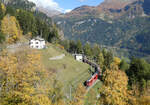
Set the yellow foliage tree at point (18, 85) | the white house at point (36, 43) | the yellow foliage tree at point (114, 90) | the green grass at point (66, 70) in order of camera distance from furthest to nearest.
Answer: the white house at point (36, 43), the green grass at point (66, 70), the yellow foliage tree at point (114, 90), the yellow foliage tree at point (18, 85)

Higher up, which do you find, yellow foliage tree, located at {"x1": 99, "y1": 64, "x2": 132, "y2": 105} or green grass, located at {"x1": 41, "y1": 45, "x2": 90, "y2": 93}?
yellow foliage tree, located at {"x1": 99, "y1": 64, "x2": 132, "y2": 105}

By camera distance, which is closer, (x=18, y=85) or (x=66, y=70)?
(x=18, y=85)

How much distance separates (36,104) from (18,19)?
248 ft

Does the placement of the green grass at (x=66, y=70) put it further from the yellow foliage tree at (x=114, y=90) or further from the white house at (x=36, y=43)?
the yellow foliage tree at (x=114, y=90)

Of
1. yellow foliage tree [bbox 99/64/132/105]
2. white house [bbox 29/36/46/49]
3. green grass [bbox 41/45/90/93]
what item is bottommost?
green grass [bbox 41/45/90/93]

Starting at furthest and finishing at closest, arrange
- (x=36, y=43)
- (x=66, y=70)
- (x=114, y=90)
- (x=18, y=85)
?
(x=36, y=43) → (x=66, y=70) → (x=114, y=90) → (x=18, y=85)

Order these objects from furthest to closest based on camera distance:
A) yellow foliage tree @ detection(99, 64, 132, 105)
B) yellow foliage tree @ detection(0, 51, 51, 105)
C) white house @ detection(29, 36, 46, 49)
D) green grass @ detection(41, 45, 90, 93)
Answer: white house @ detection(29, 36, 46, 49) < green grass @ detection(41, 45, 90, 93) < yellow foliage tree @ detection(99, 64, 132, 105) < yellow foliage tree @ detection(0, 51, 51, 105)

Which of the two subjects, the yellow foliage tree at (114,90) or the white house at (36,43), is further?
the white house at (36,43)

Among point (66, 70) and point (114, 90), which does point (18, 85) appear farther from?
point (66, 70)

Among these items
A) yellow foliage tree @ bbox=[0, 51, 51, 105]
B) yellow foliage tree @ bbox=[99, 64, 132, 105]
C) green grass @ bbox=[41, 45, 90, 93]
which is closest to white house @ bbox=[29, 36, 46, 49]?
green grass @ bbox=[41, 45, 90, 93]

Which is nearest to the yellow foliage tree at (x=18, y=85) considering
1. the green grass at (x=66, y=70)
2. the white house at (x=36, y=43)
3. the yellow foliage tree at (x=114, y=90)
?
the yellow foliage tree at (x=114, y=90)

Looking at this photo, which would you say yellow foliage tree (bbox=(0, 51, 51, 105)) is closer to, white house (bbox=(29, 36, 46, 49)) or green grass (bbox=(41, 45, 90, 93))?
green grass (bbox=(41, 45, 90, 93))

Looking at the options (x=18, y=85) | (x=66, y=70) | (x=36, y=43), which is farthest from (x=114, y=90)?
(x=36, y=43)

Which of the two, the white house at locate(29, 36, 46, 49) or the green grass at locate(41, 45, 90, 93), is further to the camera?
the white house at locate(29, 36, 46, 49)
